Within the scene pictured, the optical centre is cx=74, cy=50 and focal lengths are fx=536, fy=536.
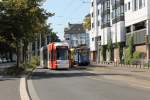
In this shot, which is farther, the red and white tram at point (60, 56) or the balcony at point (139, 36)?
the balcony at point (139, 36)

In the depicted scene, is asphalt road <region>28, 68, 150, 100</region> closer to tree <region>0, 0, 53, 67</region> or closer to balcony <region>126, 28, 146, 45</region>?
tree <region>0, 0, 53, 67</region>

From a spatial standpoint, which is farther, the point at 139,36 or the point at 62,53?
the point at 139,36

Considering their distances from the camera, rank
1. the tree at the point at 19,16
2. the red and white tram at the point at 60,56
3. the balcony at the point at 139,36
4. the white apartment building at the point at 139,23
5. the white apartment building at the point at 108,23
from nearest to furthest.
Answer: the tree at the point at 19,16 → the red and white tram at the point at 60,56 → the white apartment building at the point at 139,23 → the balcony at the point at 139,36 → the white apartment building at the point at 108,23

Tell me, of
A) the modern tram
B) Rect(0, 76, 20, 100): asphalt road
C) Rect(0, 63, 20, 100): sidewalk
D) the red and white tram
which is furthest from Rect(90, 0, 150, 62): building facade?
Rect(0, 76, 20, 100): asphalt road

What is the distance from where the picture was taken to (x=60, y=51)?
64.3m

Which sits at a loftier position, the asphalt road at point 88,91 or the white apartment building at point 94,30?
the white apartment building at point 94,30

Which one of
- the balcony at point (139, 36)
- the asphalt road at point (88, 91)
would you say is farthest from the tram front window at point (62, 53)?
the asphalt road at point (88, 91)

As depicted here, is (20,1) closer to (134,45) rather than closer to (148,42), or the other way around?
(148,42)

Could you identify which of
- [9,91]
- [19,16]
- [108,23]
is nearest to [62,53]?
[19,16]

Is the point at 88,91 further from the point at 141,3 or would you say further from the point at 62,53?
the point at 141,3

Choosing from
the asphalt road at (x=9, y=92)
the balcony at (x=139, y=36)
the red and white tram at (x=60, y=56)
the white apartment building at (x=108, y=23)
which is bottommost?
the asphalt road at (x=9, y=92)

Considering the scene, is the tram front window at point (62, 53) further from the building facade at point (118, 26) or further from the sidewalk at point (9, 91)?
the sidewalk at point (9, 91)

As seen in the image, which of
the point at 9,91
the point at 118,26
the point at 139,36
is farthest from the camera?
Result: the point at 118,26

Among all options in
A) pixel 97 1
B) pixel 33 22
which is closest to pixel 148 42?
pixel 33 22
